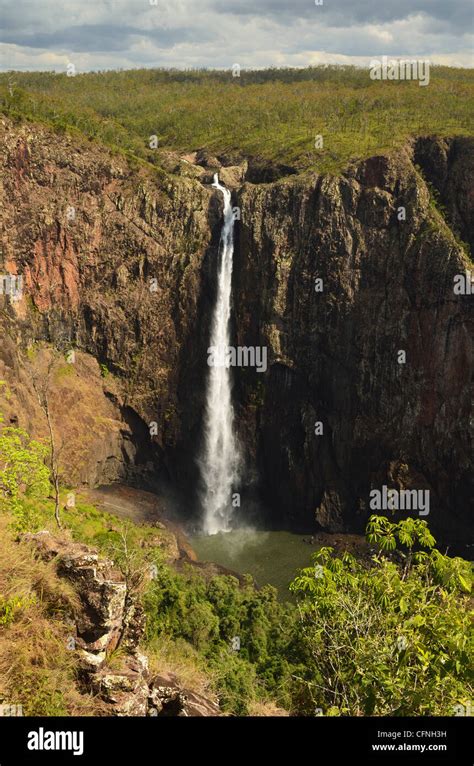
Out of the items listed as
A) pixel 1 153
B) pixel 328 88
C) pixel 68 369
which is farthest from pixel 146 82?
pixel 68 369

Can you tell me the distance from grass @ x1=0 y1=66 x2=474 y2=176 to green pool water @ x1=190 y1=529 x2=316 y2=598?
24825 millimetres

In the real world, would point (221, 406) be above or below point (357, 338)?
below

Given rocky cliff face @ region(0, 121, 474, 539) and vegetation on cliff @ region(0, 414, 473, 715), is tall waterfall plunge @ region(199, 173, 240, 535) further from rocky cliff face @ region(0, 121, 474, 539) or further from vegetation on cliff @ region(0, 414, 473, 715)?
vegetation on cliff @ region(0, 414, 473, 715)

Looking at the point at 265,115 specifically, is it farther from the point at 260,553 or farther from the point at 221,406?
the point at 260,553

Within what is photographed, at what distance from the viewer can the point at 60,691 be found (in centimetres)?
901

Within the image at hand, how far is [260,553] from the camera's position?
36.8 metres

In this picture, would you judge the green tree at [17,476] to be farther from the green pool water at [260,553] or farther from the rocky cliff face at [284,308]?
the rocky cliff face at [284,308]

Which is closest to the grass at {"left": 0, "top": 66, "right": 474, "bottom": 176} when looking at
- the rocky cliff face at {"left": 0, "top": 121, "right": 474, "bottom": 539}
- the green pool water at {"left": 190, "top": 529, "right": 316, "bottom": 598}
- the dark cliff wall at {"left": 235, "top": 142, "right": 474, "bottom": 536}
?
the rocky cliff face at {"left": 0, "top": 121, "right": 474, "bottom": 539}

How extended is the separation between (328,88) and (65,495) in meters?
61.9

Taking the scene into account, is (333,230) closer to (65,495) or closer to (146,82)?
(65,495)

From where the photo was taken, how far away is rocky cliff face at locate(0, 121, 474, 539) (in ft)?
126

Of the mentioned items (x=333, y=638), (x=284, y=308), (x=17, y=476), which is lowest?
(x=333, y=638)

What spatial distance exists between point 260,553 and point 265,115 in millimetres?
43577

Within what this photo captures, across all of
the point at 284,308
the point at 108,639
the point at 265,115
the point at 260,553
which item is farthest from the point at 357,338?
the point at 108,639
